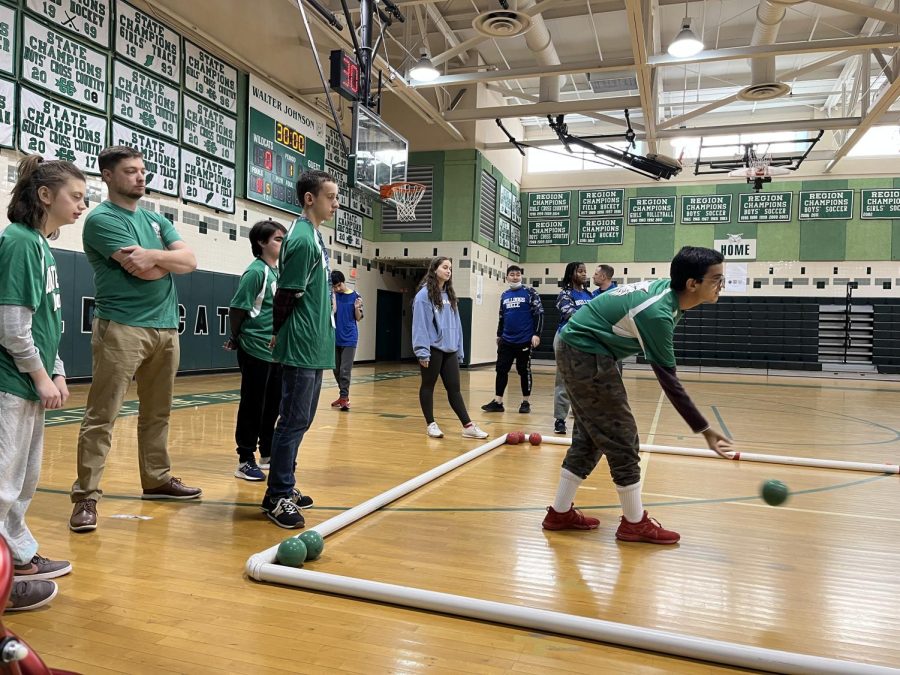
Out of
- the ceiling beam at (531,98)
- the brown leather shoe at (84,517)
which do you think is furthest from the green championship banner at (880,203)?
the brown leather shoe at (84,517)

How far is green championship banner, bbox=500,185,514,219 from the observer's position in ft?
55.9

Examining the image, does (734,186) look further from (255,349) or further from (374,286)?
(255,349)

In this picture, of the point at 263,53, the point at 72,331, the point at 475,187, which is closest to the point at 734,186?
the point at 475,187

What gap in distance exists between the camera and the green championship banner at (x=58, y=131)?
7281 millimetres

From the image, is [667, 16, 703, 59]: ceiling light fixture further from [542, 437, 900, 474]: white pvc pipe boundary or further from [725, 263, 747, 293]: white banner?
[725, 263, 747, 293]: white banner

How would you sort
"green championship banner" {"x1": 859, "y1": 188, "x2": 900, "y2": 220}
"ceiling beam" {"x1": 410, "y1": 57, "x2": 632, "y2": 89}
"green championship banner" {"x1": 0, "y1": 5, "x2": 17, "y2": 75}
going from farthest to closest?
"green championship banner" {"x1": 859, "y1": 188, "x2": 900, "y2": 220} < "ceiling beam" {"x1": 410, "y1": 57, "x2": 632, "y2": 89} < "green championship banner" {"x1": 0, "y1": 5, "x2": 17, "y2": 75}

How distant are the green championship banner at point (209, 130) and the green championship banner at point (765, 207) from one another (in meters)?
13.1

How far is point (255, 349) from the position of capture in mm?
3916

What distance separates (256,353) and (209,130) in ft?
24.6

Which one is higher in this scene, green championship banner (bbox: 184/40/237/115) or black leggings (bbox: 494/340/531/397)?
green championship banner (bbox: 184/40/237/115)

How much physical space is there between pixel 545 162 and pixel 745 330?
7.41 meters

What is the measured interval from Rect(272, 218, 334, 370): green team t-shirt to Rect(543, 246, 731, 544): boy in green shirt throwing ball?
1155mm

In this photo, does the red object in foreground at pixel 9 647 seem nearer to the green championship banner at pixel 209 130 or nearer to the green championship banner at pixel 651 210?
the green championship banner at pixel 209 130

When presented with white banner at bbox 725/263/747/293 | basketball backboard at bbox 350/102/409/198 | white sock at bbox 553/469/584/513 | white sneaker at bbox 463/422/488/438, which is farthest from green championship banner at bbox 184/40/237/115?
white banner at bbox 725/263/747/293
